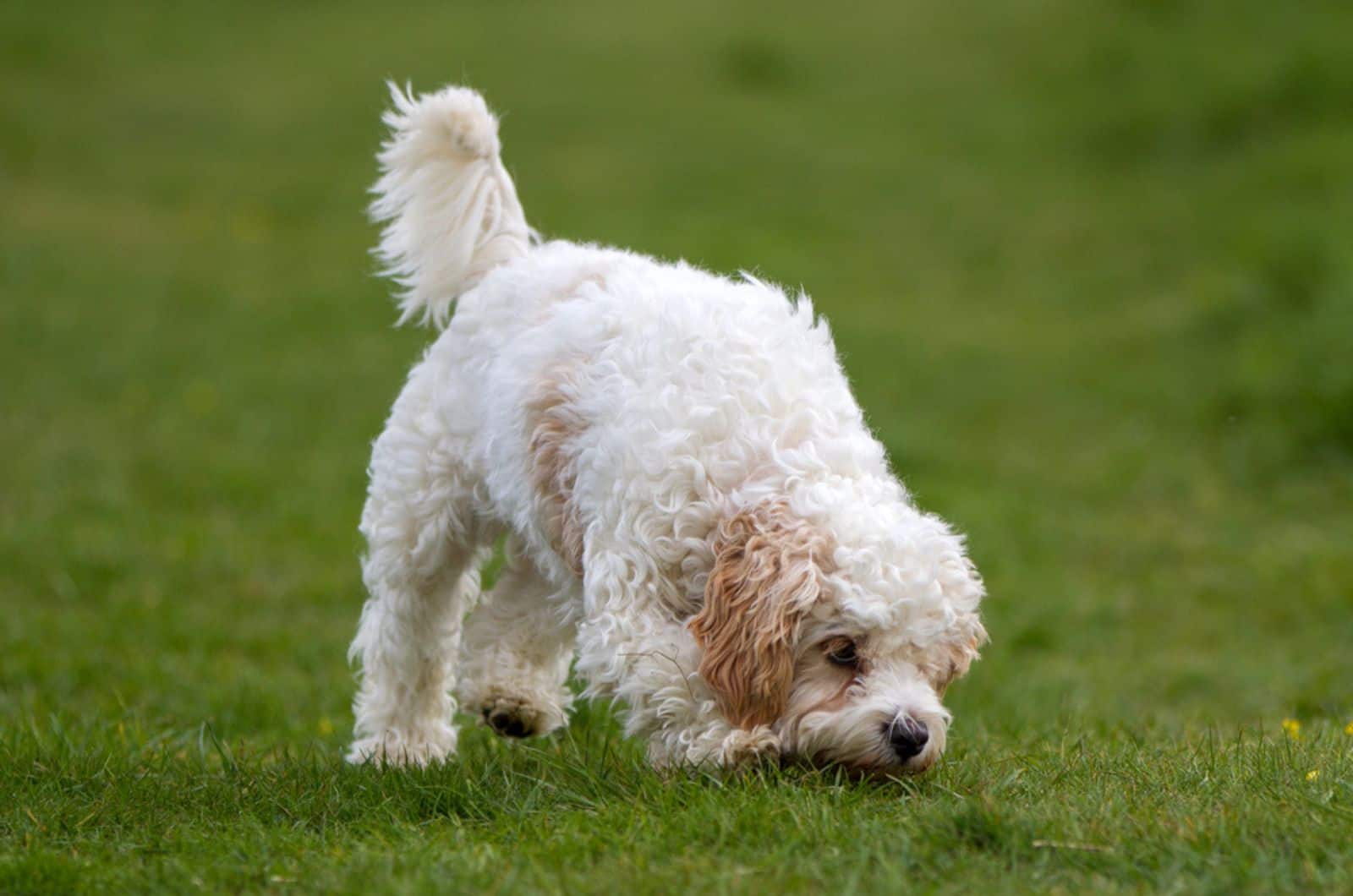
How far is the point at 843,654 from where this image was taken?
4516mm

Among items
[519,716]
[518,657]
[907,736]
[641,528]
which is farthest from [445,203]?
[907,736]

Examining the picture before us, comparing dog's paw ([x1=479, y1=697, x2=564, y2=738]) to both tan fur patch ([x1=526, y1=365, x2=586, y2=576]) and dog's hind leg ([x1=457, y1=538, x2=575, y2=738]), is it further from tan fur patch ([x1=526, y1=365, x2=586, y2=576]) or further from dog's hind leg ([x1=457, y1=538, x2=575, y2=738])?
tan fur patch ([x1=526, y1=365, x2=586, y2=576])

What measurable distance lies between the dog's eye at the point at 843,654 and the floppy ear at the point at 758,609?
0.11m

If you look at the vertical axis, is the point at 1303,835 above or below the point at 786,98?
below

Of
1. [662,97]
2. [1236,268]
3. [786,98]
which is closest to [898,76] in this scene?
[786,98]

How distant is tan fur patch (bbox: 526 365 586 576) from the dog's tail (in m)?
1.36

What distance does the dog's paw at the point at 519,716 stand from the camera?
6105 mm

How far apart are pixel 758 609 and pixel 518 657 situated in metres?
1.98

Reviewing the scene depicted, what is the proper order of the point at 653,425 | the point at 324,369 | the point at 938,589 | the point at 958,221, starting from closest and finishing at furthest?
1. the point at 938,589
2. the point at 653,425
3. the point at 324,369
4. the point at 958,221

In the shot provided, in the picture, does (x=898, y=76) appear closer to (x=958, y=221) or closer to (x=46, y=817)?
(x=958, y=221)

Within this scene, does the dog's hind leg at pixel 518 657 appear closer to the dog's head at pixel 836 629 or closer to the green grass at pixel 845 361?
the green grass at pixel 845 361

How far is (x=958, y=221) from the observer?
64.1ft

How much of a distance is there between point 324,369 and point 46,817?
33.4ft

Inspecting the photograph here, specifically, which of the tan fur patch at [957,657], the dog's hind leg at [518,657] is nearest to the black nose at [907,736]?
the tan fur patch at [957,657]
